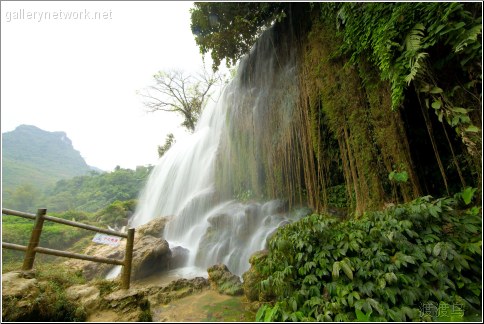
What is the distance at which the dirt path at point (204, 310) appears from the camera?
319cm

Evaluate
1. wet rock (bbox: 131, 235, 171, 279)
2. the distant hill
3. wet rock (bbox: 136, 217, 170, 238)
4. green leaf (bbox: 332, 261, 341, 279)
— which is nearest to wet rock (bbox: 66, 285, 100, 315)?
wet rock (bbox: 131, 235, 171, 279)

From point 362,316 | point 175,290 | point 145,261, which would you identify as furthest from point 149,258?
point 362,316

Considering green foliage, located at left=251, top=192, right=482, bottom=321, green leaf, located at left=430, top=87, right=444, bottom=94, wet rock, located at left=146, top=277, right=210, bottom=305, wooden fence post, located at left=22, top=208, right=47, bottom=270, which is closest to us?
green foliage, located at left=251, top=192, right=482, bottom=321

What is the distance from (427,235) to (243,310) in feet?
8.70

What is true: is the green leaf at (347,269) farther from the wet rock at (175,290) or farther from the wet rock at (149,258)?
the wet rock at (149,258)

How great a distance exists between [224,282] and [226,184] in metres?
5.91

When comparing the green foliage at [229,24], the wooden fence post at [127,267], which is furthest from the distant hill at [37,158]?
the wooden fence post at [127,267]

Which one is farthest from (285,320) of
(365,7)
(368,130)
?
(365,7)

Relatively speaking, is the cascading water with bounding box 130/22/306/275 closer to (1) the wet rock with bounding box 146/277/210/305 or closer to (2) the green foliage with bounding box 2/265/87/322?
(1) the wet rock with bounding box 146/277/210/305

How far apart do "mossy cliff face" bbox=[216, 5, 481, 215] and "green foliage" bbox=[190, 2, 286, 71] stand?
0.71 metres

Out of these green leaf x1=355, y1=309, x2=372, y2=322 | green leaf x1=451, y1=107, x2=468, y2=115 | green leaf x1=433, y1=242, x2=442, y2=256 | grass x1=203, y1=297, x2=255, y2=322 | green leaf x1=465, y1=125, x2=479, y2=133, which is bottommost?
grass x1=203, y1=297, x2=255, y2=322

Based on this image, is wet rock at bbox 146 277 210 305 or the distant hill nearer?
wet rock at bbox 146 277 210 305

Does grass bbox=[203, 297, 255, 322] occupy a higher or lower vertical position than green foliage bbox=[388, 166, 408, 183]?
lower

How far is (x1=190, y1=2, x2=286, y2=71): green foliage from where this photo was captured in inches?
290
